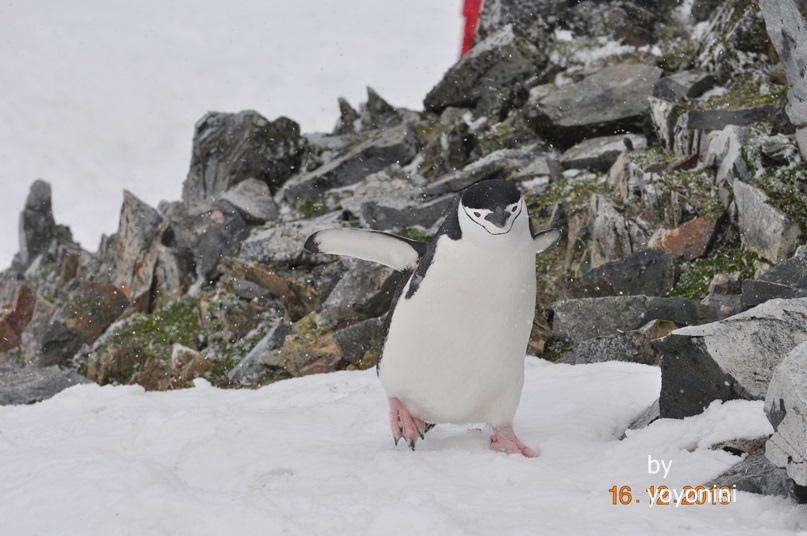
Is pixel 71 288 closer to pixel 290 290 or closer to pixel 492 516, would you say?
pixel 290 290

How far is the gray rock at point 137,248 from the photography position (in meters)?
15.2

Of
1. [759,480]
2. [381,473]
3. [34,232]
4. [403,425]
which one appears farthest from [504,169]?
[34,232]

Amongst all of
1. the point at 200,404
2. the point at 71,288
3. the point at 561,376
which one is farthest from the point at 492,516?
the point at 71,288

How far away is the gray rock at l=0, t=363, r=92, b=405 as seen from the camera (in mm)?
9000

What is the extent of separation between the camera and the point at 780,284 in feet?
19.3

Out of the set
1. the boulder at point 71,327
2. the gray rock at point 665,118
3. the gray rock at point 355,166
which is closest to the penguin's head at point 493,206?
the gray rock at point 665,118

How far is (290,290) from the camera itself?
11398mm

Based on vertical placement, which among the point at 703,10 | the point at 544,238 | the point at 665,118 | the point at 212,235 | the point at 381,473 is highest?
the point at 703,10

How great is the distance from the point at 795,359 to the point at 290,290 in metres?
8.81

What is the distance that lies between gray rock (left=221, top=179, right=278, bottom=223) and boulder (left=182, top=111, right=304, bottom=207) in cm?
41

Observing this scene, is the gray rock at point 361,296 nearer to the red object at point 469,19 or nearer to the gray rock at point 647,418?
the gray rock at point 647,418

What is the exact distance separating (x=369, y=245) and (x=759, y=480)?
9.16ft

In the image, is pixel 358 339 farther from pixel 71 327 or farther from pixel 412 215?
pixel 71 327

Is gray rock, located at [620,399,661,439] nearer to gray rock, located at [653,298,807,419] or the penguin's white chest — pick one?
gray rock, located at [653,298,807,419]
